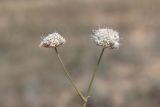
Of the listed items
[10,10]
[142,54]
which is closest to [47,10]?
[10,10]

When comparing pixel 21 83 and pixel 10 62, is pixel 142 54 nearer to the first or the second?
pixel 10 62

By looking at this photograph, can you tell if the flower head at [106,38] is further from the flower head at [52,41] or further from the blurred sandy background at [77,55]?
the blurred sandy background at [77,55]

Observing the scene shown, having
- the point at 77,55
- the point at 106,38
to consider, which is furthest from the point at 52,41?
the point at 77,55

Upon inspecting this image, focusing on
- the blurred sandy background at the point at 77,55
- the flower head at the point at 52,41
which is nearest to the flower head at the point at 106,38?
the flower head at the point at 52,41

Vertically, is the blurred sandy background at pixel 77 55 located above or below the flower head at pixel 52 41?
below

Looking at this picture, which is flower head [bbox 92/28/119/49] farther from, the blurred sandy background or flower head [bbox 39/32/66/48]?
the blurred sandy background

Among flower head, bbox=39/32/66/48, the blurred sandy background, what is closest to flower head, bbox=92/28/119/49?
flower head, bbox=39/32/66/48

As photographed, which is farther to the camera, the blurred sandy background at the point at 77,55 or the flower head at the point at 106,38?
the blurred sandy background at the point at 77,55
